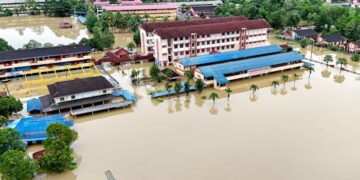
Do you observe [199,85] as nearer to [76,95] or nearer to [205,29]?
[76,95]

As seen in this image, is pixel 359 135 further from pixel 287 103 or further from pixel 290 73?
pixel 290 73

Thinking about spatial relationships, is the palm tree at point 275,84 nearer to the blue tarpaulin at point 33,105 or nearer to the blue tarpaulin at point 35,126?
the blue tarpaulin at point 35,126

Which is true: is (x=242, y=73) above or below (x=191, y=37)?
below

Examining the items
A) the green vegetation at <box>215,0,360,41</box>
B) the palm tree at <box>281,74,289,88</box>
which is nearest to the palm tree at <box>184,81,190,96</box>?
the palm tree at <box>281,74,289,88</box>

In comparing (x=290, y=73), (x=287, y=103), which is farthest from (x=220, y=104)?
(x=290, y=73)

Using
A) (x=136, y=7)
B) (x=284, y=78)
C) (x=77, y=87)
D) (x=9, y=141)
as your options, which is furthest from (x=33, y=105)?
(x=136, y=7)

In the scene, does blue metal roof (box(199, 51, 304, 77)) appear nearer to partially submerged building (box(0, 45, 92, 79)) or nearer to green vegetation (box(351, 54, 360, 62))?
green vegetation (box(351, 54, 360, 62))
